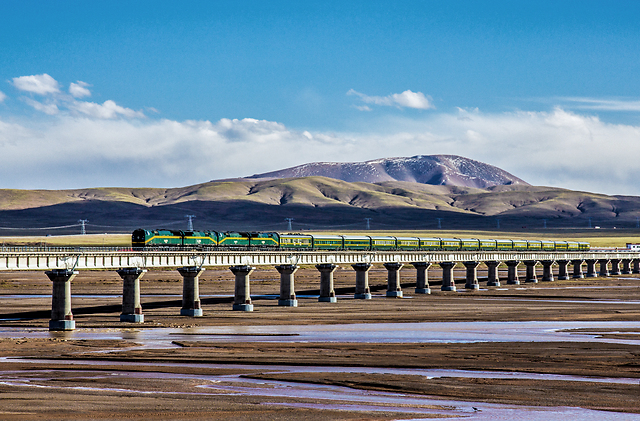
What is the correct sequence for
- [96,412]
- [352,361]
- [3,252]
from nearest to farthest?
[96,412] → [352,361] → [3,252]

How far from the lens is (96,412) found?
28.2 meters

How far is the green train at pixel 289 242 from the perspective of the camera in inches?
3378

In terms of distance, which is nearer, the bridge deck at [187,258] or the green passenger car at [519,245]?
the bridge deck at [187,258]

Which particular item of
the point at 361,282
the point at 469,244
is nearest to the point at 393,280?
the point at 361,282

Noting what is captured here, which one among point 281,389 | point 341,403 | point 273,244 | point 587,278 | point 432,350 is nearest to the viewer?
point 341,403

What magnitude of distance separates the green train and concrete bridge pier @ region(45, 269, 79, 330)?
71.2 feet

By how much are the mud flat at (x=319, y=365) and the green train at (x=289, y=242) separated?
32.1 feet

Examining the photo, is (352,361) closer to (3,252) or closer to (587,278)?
(3,252)

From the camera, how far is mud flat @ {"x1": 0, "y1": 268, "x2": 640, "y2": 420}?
29219 mm

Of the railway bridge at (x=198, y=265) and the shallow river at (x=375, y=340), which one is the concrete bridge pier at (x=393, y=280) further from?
the shallow river at (x=375, y=340)

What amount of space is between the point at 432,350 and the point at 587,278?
391 feet

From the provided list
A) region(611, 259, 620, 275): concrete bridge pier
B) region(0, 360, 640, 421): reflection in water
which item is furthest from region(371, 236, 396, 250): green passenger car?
region(611, 259, 620, 275): concrete bridge pier

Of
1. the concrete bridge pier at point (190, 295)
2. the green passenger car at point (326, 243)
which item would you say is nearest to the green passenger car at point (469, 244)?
the green passenger car at point (326, 243)

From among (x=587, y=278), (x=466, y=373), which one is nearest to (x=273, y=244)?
(x=466, y=373)
